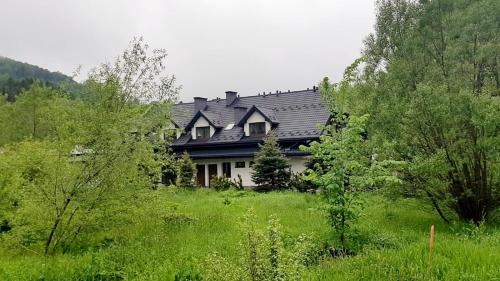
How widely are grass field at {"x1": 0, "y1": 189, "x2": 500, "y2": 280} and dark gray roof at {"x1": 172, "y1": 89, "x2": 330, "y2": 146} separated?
53.5 ft

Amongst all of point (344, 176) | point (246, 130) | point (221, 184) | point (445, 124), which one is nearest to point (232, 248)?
point (344, 176)

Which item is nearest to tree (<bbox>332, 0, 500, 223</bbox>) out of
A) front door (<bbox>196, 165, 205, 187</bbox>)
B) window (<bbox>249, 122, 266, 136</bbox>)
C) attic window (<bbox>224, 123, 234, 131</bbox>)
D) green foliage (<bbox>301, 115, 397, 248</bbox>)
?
green foliage (<bbox>301, 115, 397, 248</bbox>)

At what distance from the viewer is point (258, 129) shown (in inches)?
1261

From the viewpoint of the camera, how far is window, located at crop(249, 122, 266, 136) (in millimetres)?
31781

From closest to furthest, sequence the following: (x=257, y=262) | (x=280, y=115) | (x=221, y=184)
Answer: (x=257, y=262)
(x=221, y=184)
(x=280, y=115)

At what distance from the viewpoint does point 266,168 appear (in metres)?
25.2

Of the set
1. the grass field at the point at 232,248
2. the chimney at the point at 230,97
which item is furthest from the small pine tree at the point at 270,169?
the chimney at the point at 230,97

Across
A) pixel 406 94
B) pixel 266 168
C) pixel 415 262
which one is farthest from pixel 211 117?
pixel 415 262

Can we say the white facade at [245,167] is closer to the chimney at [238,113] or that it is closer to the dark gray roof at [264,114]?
the dark gray roof at [264,114]

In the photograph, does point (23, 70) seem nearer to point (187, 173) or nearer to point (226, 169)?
point (226, 169)

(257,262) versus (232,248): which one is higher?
(257,262)

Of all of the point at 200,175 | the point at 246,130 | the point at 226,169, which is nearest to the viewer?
the point at 246,130

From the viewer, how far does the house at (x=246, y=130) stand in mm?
30234

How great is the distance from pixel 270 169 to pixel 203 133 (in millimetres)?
10790
